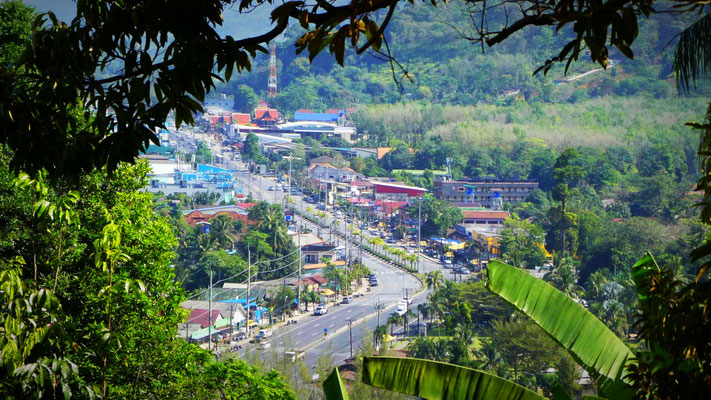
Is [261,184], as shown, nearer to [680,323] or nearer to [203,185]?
[203,185]

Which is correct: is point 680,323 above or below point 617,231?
above

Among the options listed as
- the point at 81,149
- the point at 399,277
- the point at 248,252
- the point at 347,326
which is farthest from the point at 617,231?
the point at 81,149

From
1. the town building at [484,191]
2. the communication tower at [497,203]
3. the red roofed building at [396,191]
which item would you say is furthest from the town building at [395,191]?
the communication tower at [497,203]

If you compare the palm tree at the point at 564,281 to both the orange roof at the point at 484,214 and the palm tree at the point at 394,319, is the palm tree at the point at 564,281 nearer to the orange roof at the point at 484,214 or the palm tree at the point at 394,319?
the palm tree at the point at 394,319

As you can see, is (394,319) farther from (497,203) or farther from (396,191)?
(396,191)

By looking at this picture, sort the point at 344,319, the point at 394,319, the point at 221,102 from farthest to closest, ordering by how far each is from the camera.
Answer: the point at 221,102, the point at 344,319, the point at 394,319

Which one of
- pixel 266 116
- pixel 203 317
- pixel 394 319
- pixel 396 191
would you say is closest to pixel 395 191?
pixel 396 191
